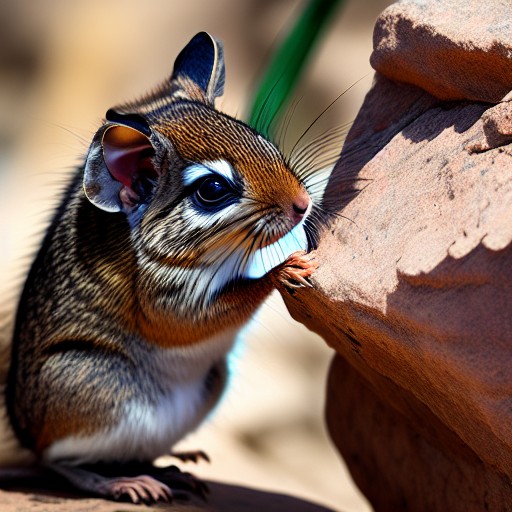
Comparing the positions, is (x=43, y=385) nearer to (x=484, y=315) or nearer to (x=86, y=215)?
(x=86, y=215)

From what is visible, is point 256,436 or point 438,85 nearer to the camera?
point 438,85

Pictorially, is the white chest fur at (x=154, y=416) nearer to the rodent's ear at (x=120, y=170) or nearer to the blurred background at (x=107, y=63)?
the rodent's ear at (x=120, y=170)

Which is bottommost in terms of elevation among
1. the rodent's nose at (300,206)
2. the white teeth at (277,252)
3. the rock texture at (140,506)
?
the rock texture at (140,506)

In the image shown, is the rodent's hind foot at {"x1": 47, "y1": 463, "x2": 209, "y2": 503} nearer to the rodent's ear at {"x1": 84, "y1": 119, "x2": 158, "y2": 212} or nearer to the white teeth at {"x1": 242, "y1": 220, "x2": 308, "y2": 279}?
the white teeth at {"x1": 242, "y1": 220, "x2": 308, "y2": 279}

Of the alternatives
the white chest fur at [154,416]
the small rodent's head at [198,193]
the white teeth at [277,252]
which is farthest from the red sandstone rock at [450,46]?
the white chest fur at [154,416]

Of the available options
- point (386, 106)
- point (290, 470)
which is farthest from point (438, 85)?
point (290, 470)

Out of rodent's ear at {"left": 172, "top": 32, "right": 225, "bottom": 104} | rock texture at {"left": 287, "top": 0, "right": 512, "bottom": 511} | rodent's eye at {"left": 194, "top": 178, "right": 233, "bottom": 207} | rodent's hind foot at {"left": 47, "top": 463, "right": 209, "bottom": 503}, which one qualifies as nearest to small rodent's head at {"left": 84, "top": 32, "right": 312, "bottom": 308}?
rodent's eye at {"left": 194, "top": 178, "right": 233, "bottom": 207}

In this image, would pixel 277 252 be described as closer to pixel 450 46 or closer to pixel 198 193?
pixel 198 193
